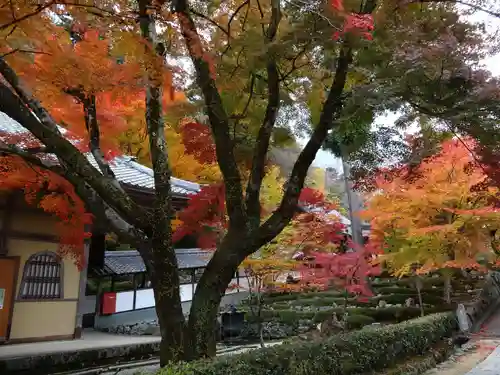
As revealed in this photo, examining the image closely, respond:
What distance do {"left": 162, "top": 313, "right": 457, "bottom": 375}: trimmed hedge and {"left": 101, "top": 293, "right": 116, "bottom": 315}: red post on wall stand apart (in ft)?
31.1

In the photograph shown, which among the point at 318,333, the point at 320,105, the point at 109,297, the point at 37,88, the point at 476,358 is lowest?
the point at 476,358

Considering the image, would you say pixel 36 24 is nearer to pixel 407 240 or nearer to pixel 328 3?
pixel 328 3

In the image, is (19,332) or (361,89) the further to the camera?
(19,332)

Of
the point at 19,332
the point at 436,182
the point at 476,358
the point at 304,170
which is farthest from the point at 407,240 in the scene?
the point at 19,332

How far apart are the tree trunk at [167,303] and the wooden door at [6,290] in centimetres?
566

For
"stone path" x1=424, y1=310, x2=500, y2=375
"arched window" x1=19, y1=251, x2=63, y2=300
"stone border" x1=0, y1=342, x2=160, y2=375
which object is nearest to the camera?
"stone border" x1=0, y1=342, x2=160, y2=375

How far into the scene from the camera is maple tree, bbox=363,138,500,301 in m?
10.9

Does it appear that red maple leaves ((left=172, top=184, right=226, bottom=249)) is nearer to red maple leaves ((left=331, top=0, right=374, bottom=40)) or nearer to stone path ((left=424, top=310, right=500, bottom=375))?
red maple leaves ((left=331, top=0, right=374, bottom=40))

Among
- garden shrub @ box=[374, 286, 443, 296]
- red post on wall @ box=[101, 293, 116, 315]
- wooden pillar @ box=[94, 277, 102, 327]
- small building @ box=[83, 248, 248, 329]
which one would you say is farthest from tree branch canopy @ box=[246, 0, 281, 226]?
garden shrub @ box=[374, 286, 443, 296]

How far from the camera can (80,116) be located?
7.80 m

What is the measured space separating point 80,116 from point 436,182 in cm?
885

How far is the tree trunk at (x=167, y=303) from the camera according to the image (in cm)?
484

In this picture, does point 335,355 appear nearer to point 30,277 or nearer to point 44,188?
point 44,188

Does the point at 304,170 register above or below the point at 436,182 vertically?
below
